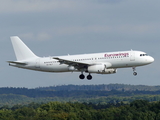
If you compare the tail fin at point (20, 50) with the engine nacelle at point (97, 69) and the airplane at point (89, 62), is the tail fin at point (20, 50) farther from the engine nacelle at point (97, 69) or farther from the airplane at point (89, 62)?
the engine nacelle at point (97, 69)

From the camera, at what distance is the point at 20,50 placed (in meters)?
107

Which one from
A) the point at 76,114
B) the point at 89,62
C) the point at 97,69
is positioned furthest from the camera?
the point at 76,114

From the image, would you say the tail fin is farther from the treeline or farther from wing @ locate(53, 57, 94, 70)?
the treeline

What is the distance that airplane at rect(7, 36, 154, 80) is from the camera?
92081mm

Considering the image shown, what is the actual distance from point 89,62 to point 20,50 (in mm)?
19944

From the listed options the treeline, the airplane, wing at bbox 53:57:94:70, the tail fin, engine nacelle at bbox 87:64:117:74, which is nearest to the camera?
the airplane

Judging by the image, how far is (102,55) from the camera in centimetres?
9381

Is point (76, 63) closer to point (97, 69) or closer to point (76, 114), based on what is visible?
point (97, 69)

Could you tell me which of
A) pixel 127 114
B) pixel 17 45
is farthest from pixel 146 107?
pixel 17 45

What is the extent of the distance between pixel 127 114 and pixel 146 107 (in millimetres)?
24423

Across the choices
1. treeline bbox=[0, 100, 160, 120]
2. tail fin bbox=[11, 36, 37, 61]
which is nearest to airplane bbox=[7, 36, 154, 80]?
tail fin bbox=[11, 36, 37, 61]

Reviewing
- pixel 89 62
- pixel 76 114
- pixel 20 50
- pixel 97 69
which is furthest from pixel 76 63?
pixel 76 114

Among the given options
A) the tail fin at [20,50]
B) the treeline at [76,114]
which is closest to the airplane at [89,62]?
the tail fin at [20,50]

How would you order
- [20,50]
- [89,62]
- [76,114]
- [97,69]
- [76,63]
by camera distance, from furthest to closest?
[76,114]
[20,50]
[89,62]
[76,63]
[97,69]
